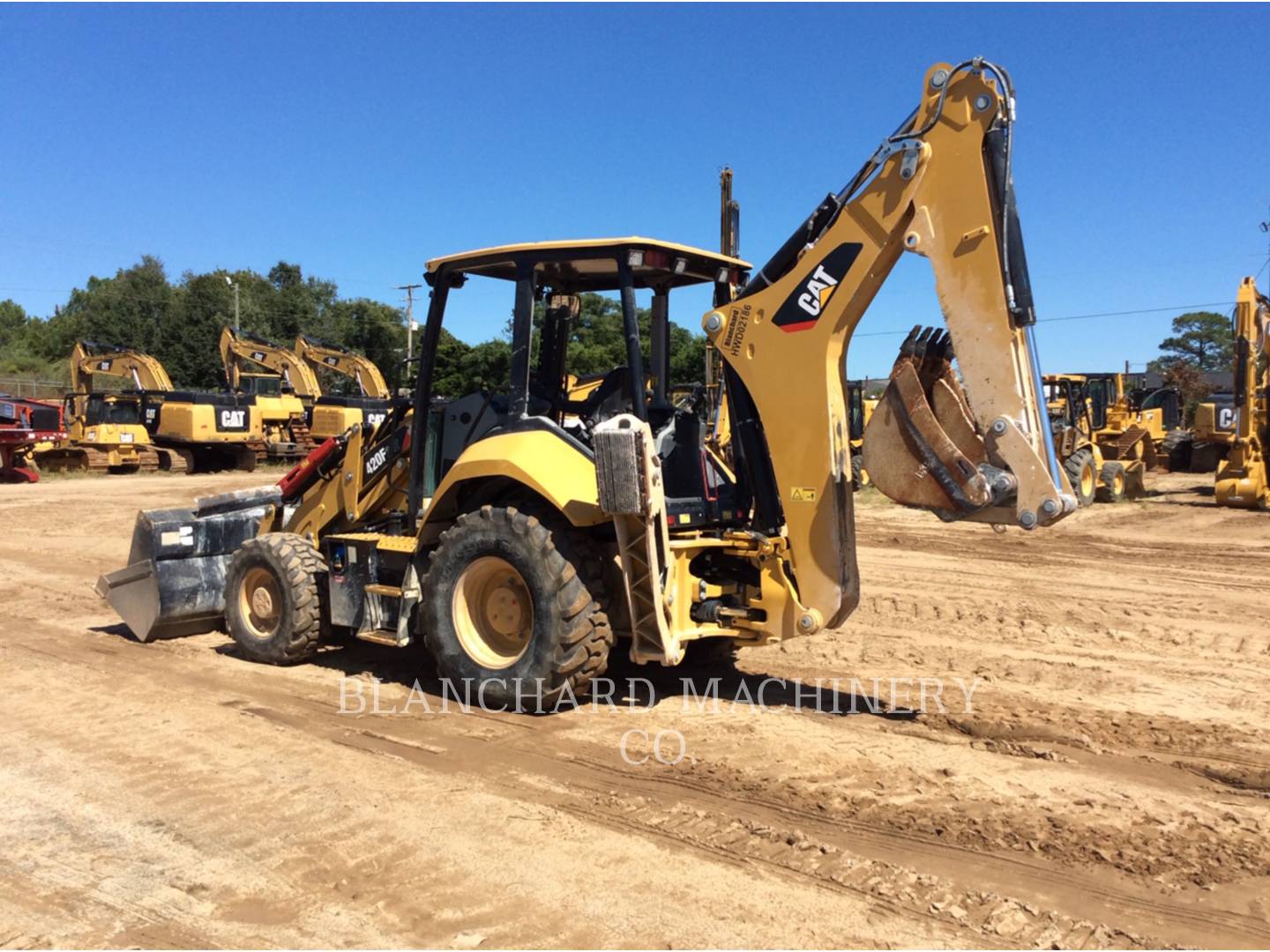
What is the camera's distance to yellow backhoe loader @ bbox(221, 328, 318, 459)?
3062cm

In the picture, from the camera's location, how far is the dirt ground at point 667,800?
3.36 m

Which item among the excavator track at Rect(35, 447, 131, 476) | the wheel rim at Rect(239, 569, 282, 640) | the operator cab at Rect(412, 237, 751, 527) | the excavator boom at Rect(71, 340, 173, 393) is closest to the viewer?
the operator cab at Rect(412, 237, 751, 527)

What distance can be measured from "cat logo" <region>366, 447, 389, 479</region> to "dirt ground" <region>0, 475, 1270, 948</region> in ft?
4.44

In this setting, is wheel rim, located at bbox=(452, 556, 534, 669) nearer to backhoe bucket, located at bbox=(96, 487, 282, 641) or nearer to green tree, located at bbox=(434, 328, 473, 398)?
green tree, located at bbox=(434, 328, 473, 398)

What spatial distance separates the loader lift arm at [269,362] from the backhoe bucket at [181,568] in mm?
24860

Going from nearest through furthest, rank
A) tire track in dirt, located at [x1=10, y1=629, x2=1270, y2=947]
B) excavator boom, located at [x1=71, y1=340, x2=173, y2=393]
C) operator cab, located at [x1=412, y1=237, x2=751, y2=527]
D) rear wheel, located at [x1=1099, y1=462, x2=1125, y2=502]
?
tire track in dirt, located at [x1=10, y1=629, x2=1270, y2=947], operator cab, located at [x1=412, y1=237, x2=751, y2=527], rear wheel, located at [x1=1099, y1=462, x2=1125, y2=502], excavator boom, located at [x1=71, y1=340, x2=173, y2=393]

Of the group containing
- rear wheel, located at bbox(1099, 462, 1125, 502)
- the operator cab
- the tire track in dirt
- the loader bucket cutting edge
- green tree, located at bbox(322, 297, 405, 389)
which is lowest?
the tire track in dirt

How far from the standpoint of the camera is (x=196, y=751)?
16.7 feet

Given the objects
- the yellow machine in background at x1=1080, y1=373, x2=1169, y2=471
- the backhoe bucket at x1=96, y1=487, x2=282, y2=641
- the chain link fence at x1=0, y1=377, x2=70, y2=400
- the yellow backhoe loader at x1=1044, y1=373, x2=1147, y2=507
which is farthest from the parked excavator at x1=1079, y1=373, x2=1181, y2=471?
the chain link fence at x1=0, y1=377, x2=70, y2=400

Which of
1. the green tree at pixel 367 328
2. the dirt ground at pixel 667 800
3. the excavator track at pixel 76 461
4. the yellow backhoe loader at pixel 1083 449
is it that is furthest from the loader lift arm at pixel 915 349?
the green tree at pixel 367 328

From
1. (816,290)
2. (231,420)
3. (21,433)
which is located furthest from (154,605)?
(231,420)

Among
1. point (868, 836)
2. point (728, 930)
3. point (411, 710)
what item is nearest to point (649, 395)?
point (411, 710)

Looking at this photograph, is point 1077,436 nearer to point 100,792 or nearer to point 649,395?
point 649,395

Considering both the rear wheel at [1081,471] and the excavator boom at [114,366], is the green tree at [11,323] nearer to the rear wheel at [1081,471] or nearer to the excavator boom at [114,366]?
the excavator boom at [114,366]
